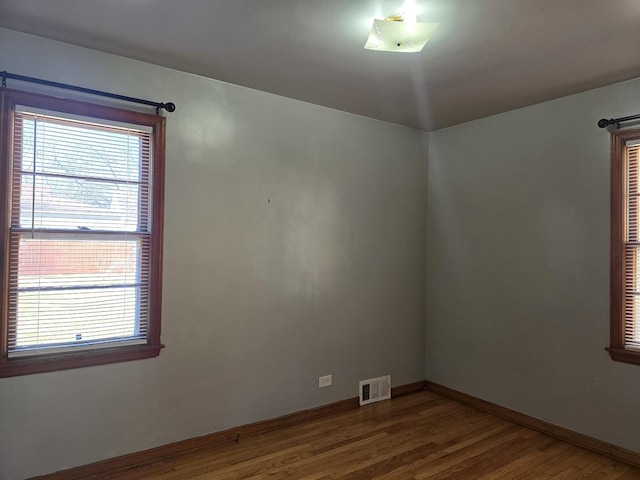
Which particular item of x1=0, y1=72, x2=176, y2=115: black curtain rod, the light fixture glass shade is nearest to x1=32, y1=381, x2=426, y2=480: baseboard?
x1=0, y1=72, x2=176, y2=115: black curtain rod

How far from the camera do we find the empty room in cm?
237

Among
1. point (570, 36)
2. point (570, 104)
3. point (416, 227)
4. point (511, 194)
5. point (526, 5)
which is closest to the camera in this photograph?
point (526, 5)

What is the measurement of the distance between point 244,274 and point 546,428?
269cm

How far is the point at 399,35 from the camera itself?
2.10 m

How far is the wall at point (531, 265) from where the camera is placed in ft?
10.00

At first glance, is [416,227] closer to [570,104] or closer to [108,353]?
[570,104]

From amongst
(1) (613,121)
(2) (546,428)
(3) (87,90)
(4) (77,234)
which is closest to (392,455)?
(2) (546,428)

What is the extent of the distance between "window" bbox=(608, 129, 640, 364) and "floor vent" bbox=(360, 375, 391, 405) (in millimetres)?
1867

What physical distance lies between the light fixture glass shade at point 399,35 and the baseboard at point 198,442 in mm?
2784

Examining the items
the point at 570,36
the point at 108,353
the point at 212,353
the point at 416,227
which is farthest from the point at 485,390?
the point at 108,353

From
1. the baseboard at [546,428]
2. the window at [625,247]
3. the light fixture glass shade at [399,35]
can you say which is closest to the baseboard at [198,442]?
the baseboard at [546,428]

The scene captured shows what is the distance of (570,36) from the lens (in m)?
2.29

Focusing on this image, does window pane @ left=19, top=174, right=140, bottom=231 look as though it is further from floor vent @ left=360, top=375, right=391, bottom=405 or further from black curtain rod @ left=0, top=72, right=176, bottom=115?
floor vent @ left=360, top=375, right=391, bottom=405

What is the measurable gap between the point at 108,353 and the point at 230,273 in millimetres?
950
